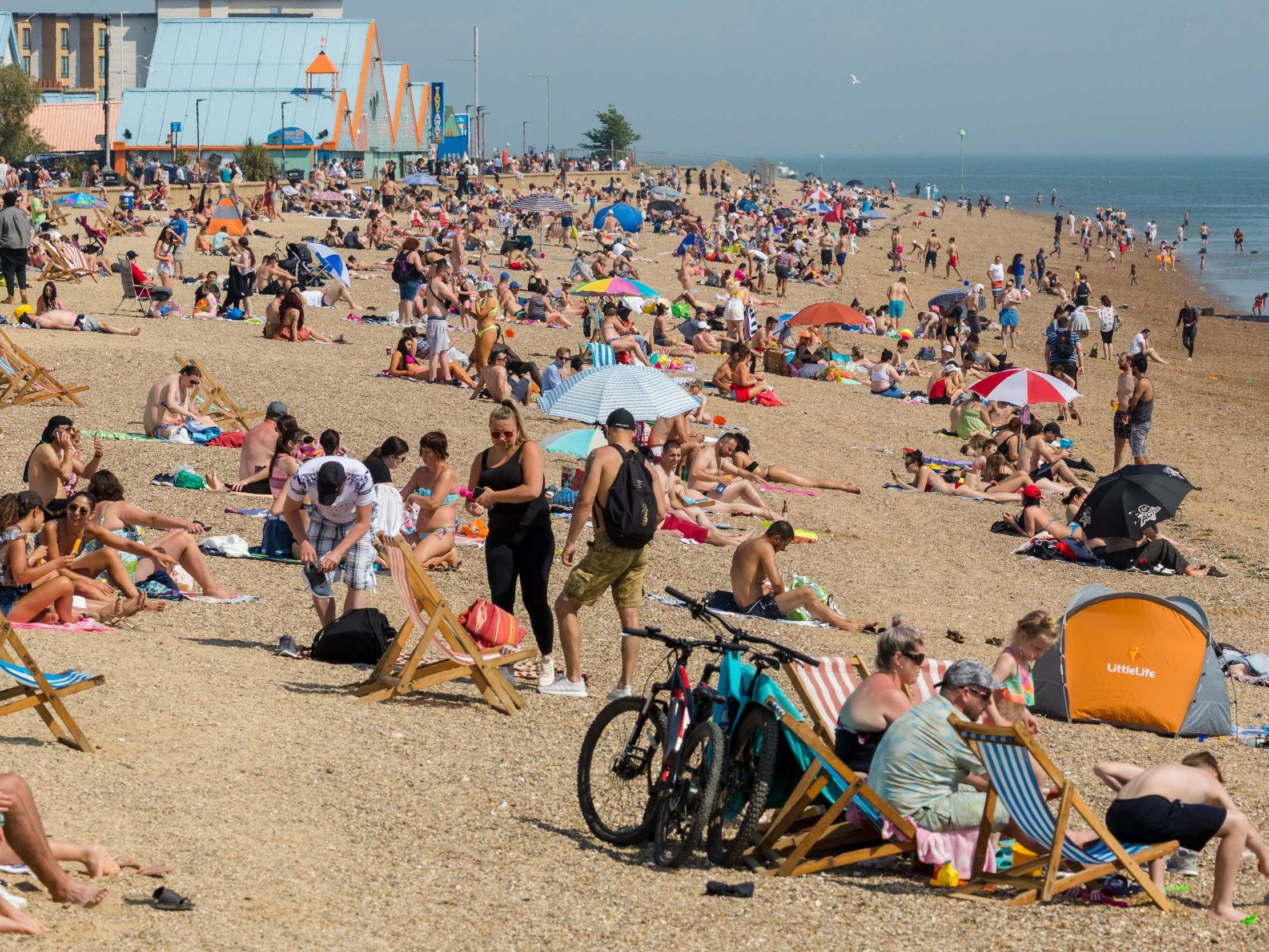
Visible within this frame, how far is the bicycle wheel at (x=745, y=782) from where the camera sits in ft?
17.3

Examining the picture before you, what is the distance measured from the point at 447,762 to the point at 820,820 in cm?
177

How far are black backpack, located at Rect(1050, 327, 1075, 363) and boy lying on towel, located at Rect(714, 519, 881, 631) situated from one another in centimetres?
1171

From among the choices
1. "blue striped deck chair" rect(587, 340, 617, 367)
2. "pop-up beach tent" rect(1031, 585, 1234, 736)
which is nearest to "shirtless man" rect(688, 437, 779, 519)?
"blue striped deck chair" rect(587, 340, 617, 367)

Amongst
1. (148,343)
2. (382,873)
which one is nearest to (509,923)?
(382,873)

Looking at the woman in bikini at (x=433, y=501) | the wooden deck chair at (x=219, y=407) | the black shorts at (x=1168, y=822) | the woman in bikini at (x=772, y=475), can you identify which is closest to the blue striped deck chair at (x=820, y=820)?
the black shorts at (x=1168, y=822)

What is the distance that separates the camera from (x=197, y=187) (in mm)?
43062

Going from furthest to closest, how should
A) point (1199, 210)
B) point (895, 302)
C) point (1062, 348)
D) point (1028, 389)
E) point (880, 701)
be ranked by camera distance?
1. point (1199, 210)
2. point (895, 302)
3. point (1062, 348)
4. point (1028, 389)
5. point (880, 701)

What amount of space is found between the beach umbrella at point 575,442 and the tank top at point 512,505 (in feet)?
16.7

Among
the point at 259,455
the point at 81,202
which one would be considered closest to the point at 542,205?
the point at 81,202

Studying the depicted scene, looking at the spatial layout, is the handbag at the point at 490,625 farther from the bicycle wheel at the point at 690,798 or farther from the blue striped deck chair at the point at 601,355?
the blue striped deck chair at the point at 601,355

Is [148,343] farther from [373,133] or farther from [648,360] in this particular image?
[373,133]

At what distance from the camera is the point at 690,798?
210 inches

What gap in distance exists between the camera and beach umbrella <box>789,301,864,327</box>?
894 inches

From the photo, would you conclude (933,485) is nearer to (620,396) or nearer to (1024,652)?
(620,396)
